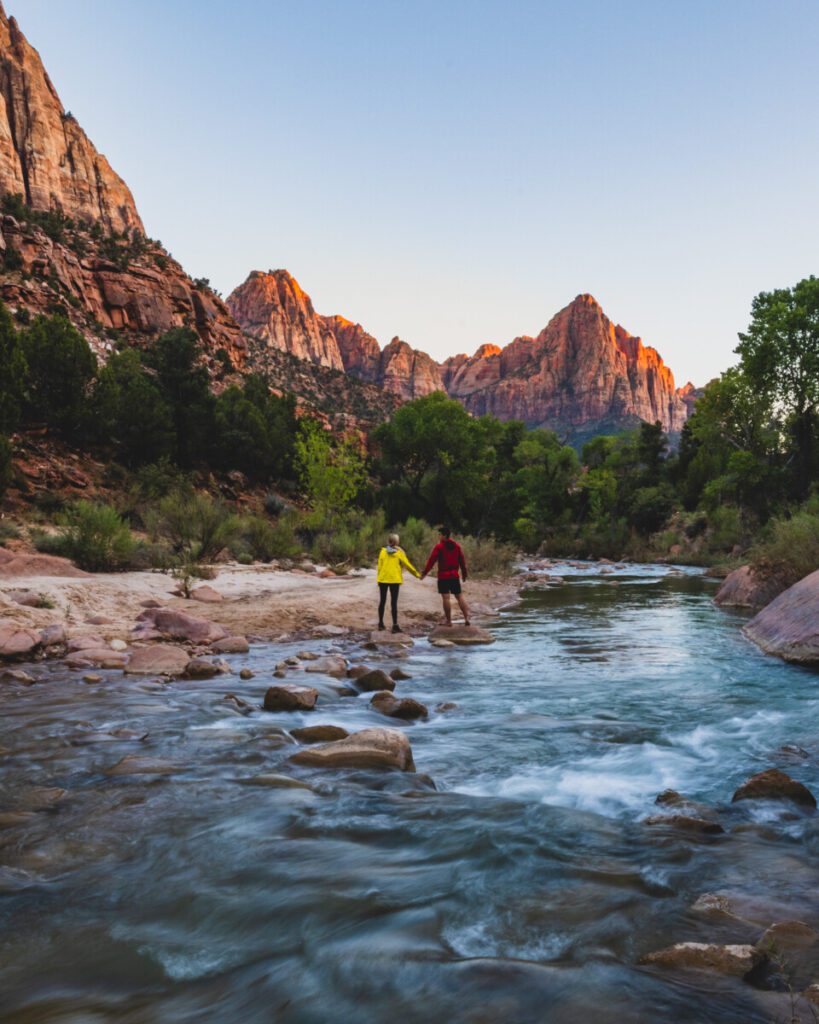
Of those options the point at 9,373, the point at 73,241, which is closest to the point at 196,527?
the point at 9,373

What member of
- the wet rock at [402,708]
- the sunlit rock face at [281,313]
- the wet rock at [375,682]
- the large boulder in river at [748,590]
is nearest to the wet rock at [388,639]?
the wet rock at [375,682]

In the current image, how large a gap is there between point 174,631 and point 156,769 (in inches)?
243

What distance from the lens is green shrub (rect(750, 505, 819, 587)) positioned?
1426cm

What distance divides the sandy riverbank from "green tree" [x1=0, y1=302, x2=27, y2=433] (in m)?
11.5

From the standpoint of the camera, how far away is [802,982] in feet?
7.52

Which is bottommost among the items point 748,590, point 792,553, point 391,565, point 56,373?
point 748,590

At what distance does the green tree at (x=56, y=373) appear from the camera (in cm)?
2961

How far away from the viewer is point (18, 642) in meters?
8.63

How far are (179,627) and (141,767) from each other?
20.3 feet

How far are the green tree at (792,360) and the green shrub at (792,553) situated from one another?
17.5 metres

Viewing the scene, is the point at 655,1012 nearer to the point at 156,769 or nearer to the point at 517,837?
the point at 517,837

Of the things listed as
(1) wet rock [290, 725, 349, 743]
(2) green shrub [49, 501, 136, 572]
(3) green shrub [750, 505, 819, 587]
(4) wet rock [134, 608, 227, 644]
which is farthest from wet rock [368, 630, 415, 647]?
(3) green shrub [750, 505, 819, 587]

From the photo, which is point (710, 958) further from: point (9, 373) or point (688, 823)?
point (9, 373)

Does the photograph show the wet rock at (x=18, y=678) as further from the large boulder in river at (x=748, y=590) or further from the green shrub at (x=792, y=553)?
the large boulder in river at (x=748, y=590)
